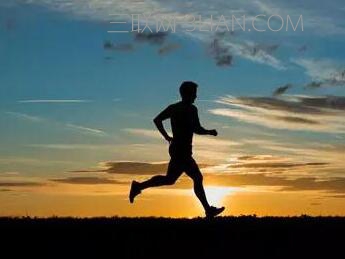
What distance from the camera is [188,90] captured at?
16.3 meters

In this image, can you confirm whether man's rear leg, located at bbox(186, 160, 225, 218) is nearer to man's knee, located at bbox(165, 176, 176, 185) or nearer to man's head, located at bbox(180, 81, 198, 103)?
man's knee, located at bbox(165, 176, 176, 185)

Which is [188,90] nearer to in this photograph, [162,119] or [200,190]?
[162,119]

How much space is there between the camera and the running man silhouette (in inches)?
644

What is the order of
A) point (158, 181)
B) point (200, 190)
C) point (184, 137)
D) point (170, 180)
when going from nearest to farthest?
point (184, 137) < point (170, 180) < point (200, 190) < point (158, 181)

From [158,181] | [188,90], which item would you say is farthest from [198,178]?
[188,90]
